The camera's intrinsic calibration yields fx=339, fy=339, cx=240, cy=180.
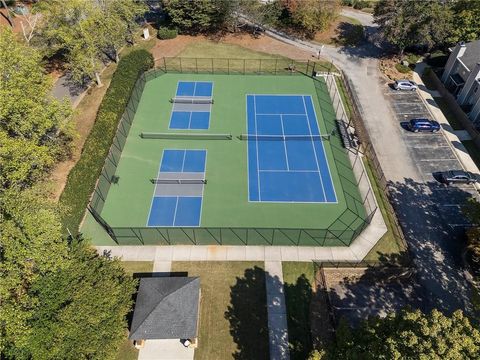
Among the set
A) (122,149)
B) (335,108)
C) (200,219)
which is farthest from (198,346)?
(335,108)

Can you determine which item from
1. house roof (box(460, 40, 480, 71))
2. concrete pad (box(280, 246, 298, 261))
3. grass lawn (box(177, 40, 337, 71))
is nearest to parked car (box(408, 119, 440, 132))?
house roof (box(460, 40, 480, 71))

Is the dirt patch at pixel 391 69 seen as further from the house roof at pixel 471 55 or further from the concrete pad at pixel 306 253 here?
the concrete pad at pixel 306 253

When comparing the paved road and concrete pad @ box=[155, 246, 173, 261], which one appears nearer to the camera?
the paved road

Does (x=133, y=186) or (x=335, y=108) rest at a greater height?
(x=335, y=108)

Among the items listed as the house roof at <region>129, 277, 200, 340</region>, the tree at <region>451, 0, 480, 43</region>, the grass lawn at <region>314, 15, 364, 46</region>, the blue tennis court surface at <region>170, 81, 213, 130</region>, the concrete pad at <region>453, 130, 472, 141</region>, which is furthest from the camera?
the grass lawn at <region>314, 15, 364, 46</region>

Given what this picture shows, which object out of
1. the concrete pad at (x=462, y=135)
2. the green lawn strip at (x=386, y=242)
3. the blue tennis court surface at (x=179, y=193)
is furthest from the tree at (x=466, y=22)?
the blue tennis court surface at (x=179, y=193)

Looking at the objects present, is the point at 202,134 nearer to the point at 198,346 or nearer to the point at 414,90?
the point at 198,346

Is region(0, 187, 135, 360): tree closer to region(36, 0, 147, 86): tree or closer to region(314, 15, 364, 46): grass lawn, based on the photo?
region(36, 0, 147, 86): tree
